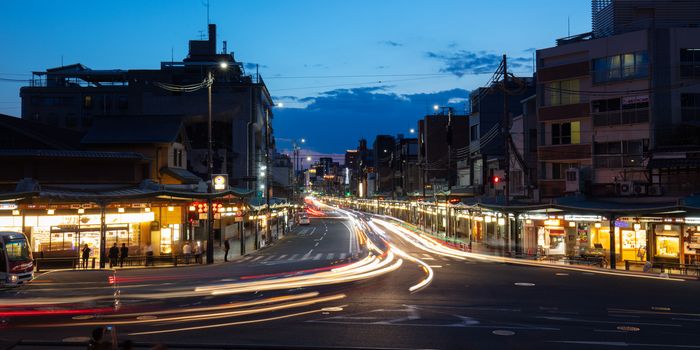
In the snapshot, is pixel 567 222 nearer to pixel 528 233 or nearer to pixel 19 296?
pixel 528 233

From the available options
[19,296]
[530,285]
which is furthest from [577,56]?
[19,296]

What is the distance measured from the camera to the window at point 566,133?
47750 mm

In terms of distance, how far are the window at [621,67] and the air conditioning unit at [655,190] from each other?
8.70 metres

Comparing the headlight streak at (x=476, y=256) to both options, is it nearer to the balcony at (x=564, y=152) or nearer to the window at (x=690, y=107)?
the balcony at (x=564, y=152)

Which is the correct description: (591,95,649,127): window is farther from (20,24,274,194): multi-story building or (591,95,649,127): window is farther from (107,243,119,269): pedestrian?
(20,24,274,194): multi-story building

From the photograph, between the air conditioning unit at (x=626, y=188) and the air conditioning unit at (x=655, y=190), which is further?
the air conditioning unit at (x=626, y=188)

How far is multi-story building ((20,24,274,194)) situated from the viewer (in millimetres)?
75688

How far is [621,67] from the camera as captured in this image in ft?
144

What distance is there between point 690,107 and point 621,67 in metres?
5.66

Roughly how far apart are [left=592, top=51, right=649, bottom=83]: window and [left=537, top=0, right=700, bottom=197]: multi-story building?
0.24ft

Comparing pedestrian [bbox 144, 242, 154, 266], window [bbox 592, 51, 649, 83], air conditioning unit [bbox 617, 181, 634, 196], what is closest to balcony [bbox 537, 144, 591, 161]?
window [bbox 592, 51, 649, 83]

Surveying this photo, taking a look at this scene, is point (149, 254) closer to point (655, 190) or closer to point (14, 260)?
point (14, 260)

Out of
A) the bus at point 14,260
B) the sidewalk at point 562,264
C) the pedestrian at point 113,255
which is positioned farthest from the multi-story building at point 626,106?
the bus at point 14,260

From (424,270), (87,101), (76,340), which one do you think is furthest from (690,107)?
(87,101)
